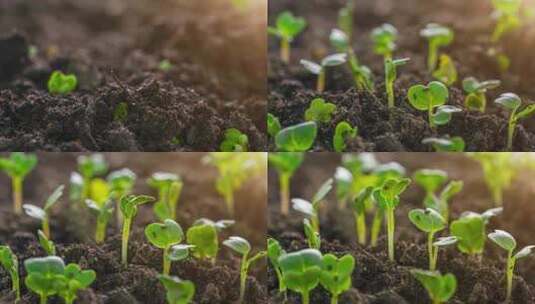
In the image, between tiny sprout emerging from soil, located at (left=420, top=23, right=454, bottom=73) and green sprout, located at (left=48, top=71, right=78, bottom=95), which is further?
tiny sprout emerging from soil, located at (left=420, top=23, right=454, bottom=73)

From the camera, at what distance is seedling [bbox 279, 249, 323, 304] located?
51.7 inches

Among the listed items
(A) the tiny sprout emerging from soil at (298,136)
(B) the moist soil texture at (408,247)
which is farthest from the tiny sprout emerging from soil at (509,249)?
(A) the tiny sprout emerging from soil at (298,136)

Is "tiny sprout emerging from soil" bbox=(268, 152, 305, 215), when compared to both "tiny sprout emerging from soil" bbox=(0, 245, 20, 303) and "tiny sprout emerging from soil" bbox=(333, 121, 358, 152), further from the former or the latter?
→ "tiny sprout emerging from soil" bbox=(0, 245, 20, 303)

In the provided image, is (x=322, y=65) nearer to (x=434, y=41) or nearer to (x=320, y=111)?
(x=320, y=111)

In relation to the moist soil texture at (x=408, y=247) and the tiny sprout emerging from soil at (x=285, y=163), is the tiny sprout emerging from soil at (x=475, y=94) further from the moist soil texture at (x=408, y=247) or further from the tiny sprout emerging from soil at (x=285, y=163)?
the tiny sprout emerging from soil at (x=285, y=163)

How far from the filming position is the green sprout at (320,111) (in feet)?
5.52

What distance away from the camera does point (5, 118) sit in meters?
1.77

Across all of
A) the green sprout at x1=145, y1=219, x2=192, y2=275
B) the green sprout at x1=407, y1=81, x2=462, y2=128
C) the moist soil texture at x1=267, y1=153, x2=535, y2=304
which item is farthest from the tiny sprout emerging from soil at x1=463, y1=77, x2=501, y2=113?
the green sprout at x1=145, y1=219, x2=192, y2=275

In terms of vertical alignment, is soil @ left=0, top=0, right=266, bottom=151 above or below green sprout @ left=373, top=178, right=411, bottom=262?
above

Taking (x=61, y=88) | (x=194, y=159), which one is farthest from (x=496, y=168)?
(x=61, y=88)

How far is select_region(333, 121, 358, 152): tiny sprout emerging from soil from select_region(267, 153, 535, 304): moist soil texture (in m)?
0.20

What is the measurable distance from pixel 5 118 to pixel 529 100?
1.20m

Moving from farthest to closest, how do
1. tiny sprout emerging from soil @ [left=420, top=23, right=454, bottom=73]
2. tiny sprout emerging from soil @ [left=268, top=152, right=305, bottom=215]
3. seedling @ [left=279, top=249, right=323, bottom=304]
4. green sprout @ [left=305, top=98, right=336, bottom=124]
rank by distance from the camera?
tiny sprout emerging from soil @ [left=420, top=23, right=454, bottom=73], tiny sprout emerging from soil @ [left=268, top=152, right=305, bottom=215], green sprout @ [left=305, top=98, right=336, bottom=124], seedling @ [left=279, top=249, right=323, bottom=304]

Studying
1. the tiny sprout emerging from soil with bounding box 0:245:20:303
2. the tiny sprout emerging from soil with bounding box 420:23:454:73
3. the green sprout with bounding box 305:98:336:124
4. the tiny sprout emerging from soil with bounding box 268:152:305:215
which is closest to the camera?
the tiny sprout emerging from soil with bounding box 0:245:20:303
